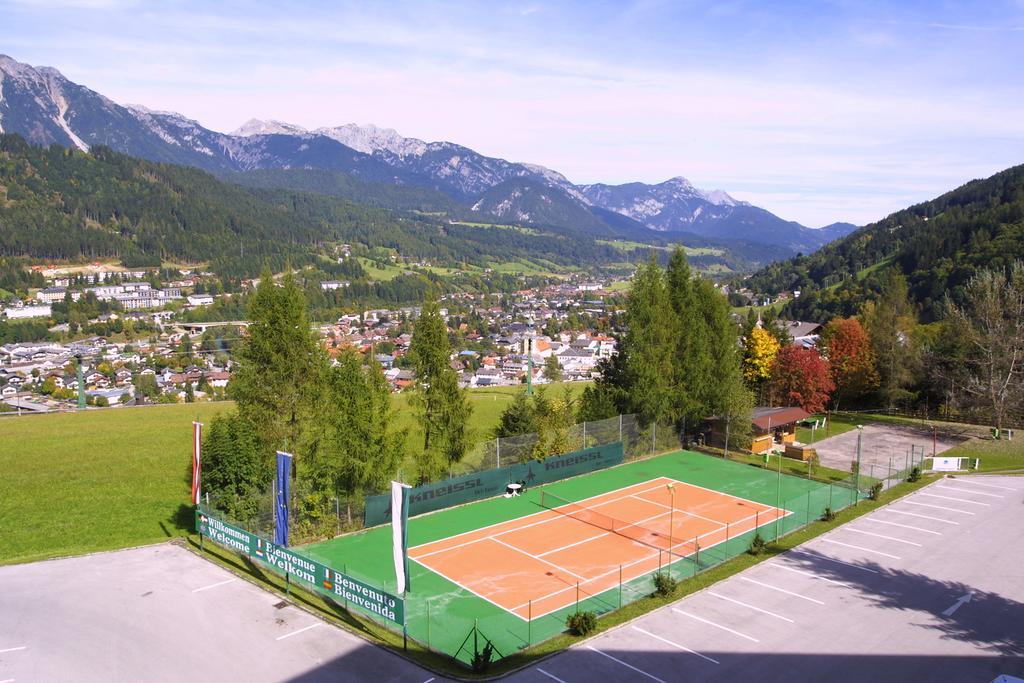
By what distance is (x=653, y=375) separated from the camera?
33344mm

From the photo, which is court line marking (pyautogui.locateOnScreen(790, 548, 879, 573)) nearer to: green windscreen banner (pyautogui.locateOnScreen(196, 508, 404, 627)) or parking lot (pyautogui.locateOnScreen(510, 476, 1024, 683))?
parking lot (pyautogui.locateOnScreen(510, 476, 1024, 683))

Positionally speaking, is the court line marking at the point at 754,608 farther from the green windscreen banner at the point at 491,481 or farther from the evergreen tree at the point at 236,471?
the evergreen tree at the point at 236,471

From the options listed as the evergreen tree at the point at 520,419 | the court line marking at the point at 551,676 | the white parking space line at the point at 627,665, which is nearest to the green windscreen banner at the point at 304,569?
the court line marking at the point at 551,676

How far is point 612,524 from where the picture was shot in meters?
24.9

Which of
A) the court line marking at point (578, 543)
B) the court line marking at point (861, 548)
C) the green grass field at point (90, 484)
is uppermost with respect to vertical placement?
the court line marking at point (861, 548)

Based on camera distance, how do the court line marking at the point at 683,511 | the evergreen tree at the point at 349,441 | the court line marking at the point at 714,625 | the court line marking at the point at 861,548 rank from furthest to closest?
the court line marking at the point at 683,511 → the evergreen tree at the point at 349,441 → the court line marking at the point at 861,548 → the court line marking at the point at 714,625

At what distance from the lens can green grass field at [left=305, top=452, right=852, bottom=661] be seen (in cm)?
1669

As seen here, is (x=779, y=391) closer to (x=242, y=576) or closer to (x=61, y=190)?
(x=242, y=576)

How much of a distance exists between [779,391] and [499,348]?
88.8 meters

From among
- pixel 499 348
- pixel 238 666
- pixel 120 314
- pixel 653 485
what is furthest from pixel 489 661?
pixel 120 314

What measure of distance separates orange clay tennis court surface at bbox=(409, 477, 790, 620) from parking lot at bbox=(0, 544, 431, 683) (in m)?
4.74

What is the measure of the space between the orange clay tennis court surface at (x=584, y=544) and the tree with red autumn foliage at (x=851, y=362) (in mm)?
22931

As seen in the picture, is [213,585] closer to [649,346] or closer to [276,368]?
[276,368]

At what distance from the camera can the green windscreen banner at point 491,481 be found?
24.1m
